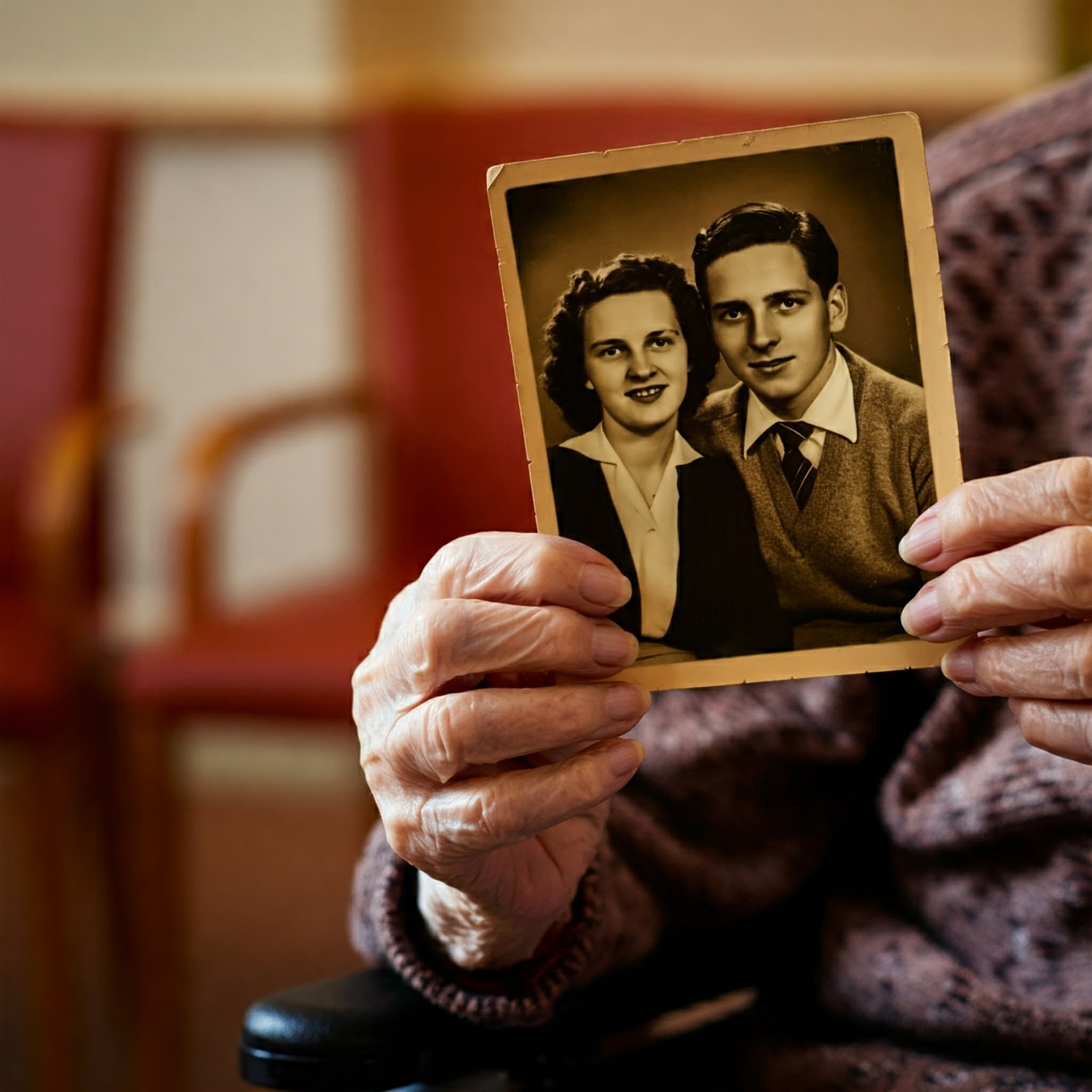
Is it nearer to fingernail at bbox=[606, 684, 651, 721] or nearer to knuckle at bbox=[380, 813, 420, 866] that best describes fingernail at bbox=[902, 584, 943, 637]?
fingernail at bbox=[606, 684, 651, 721]

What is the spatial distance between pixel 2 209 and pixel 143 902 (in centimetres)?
99

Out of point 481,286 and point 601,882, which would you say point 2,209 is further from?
point 601,882

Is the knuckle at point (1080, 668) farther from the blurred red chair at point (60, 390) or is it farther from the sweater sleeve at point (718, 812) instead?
the blurred red chair at point (60, 390)

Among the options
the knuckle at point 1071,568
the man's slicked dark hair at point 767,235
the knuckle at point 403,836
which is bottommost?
the knuckle at point 403,836

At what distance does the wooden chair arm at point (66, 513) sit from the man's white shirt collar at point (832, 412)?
1199mm

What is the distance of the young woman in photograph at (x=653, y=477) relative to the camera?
0.58m

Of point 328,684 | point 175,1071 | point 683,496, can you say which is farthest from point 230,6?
point 683,496

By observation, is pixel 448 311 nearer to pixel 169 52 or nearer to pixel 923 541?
pixel 169 52

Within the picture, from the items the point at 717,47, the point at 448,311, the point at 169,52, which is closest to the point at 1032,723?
the point at 448,311

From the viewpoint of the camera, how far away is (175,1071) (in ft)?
5.25

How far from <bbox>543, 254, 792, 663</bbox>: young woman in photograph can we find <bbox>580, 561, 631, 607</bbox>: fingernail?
0.05 feet

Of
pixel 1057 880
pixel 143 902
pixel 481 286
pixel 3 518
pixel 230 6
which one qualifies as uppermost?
pixel 230 6

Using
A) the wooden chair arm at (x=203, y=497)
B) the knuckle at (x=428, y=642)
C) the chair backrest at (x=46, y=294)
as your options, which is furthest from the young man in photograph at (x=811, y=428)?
the chair backrest at (x=46, y=294)

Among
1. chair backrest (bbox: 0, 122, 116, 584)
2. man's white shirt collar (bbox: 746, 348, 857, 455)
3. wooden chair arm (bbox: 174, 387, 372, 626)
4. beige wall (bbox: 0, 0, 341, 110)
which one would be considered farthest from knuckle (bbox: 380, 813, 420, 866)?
beige wall (bbox: 0, 0, 341, 110)
